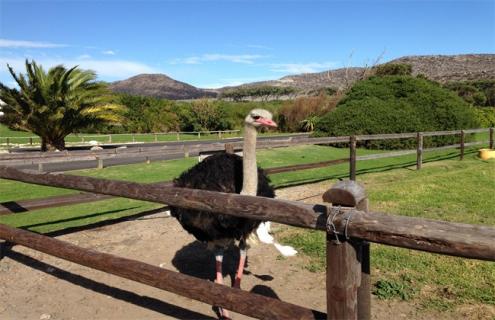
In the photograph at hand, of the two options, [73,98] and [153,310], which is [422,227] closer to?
[153,310]

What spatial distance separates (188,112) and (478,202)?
2967cm

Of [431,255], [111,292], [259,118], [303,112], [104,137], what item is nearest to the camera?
[259,118]

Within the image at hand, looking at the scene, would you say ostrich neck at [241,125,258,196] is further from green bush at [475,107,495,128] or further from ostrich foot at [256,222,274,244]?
green bush at [475,107,495,128]

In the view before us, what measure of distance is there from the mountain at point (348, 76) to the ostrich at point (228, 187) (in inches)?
1426

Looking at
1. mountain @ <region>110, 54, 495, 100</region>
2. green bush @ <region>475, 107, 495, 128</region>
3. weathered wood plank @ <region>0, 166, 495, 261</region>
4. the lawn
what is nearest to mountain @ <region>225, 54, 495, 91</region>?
mountain @ <region>110, 54, 495, 100</region>

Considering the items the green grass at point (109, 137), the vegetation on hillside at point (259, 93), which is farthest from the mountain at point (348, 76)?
the green grass at point (109, 137)

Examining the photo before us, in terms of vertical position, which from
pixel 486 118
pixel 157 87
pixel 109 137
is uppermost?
pixel 157 87

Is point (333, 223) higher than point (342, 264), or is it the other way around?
point (333, 223)

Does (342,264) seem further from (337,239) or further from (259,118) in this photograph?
(259,118)

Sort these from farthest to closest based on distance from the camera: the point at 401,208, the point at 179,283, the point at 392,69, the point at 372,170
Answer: the point at 392,69 < the point at 372,170 < the point at 401,208 < the point at 179,283

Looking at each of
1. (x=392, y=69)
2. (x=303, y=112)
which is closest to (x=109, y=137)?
(x=303, y=112)

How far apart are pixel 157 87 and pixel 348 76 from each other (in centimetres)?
9256

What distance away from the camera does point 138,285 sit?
4.17m

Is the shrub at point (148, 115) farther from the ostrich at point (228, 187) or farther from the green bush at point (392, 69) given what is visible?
the ostrich at point (228, 187)
